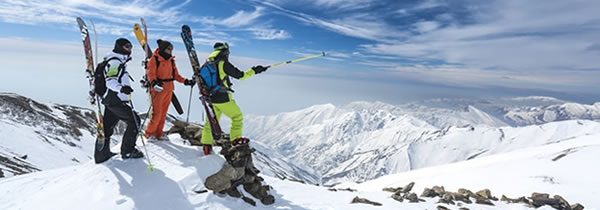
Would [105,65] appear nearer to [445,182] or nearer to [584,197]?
[584,197]

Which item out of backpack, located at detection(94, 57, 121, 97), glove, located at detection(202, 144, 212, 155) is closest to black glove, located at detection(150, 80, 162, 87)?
backpack, located at detection(94, 57, 121, 97)

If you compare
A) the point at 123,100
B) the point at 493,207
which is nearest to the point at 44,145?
the point at 123,100

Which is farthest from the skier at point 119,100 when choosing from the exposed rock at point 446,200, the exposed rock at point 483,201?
the exposed rock at point 483,201

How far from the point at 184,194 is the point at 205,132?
8.69ft

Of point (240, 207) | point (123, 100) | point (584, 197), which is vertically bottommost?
point (584, 197)

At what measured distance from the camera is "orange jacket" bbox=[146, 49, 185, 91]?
1391 cm

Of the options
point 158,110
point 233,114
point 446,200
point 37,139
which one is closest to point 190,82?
point 158,110

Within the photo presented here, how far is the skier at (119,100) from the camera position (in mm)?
12438

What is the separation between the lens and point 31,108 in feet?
261

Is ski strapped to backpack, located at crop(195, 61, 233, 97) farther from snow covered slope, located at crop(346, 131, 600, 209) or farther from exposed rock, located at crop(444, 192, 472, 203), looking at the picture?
snow covered slope, located at crop(346, 131, 600, 209)

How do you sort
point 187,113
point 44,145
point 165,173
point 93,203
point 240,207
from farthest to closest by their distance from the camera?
point 44,145 → point 187,113 → point 165,173 → point 240,207 → point 93,203

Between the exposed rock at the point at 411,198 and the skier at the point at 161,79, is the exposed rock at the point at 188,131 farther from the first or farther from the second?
the exposed rock at the point at 411,198

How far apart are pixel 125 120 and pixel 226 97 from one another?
10.7ft

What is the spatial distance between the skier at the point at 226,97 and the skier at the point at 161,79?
1.78 m
